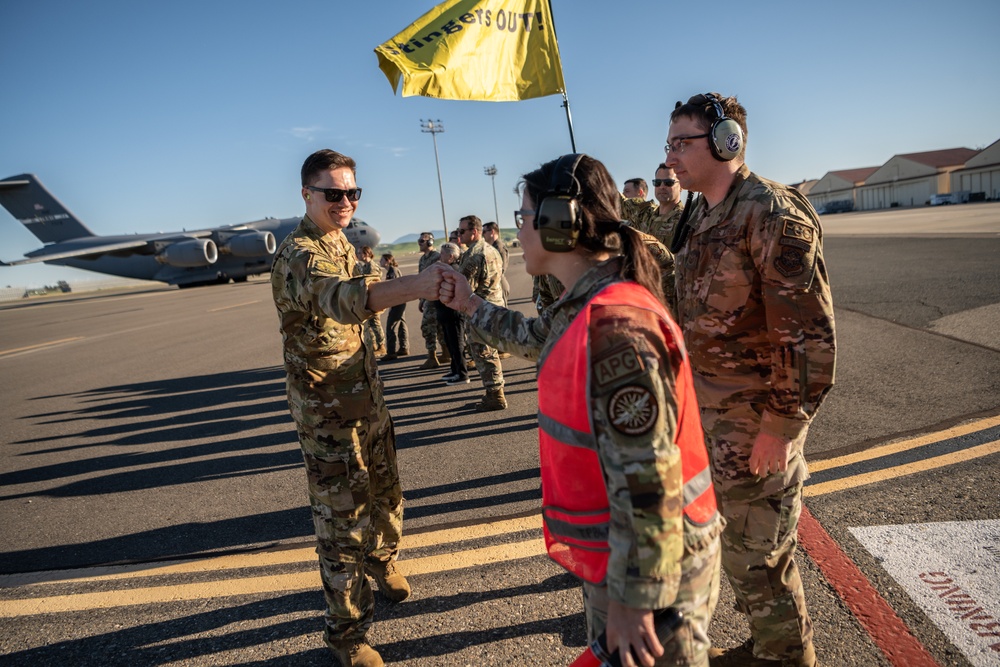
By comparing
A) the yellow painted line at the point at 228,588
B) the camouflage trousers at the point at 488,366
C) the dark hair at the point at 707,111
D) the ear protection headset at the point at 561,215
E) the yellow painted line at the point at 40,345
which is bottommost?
the yellow painted line at the point at 228,588

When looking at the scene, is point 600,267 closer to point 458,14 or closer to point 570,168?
point 570,168

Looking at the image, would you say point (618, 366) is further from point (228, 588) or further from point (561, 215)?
point (228, 588)

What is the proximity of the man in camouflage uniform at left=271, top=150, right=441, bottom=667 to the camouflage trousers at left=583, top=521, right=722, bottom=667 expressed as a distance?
5.06ft

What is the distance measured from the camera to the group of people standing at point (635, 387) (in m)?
Answer: 1.33

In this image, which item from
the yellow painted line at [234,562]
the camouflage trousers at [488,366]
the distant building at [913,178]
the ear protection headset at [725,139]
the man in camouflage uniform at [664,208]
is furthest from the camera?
the distant building at [913,178]

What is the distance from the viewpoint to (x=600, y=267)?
159 centimetres

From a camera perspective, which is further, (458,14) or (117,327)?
(117,327)

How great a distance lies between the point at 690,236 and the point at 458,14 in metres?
4.27

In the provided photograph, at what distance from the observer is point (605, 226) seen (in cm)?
161

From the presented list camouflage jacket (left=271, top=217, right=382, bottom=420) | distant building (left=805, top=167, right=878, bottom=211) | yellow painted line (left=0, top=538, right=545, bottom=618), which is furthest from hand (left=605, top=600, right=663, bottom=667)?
distant building (left=805, top=167, right=878, bottom=211)

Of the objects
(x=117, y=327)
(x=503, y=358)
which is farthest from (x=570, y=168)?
(x=117, y=327)

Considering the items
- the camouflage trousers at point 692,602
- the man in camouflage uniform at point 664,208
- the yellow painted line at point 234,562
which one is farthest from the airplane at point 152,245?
the camouflage trousers at point 692,602

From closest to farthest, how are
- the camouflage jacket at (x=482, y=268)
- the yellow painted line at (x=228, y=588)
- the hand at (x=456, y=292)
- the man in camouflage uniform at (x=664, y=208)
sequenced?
the hand at (x=456, y=292) < the yellow painted line at (x=228, y=588) < the man in camouflage uniform at (x=664, y=208) < the camouflage jacket at (x=482, y=268)

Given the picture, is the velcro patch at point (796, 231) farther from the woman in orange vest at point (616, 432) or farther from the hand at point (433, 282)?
the hand at point (433, 282)
